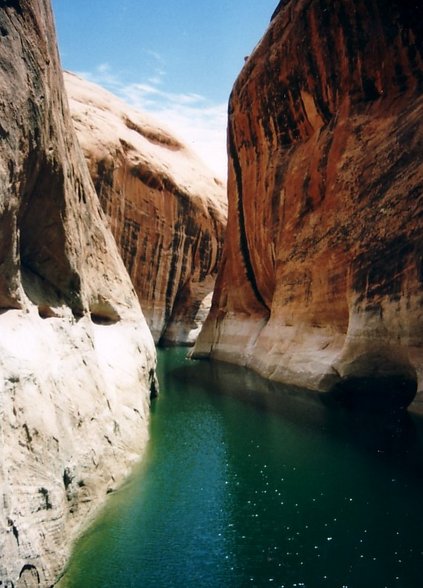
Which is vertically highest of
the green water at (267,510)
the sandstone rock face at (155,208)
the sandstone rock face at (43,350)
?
the sandstone rock face at (155,208)

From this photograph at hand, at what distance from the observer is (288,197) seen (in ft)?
63.5

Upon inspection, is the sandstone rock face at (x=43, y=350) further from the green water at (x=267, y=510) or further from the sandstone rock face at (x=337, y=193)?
the sandstone rock face at (x=337, y=193)

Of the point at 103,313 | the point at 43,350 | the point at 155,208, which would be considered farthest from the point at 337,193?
the point at 155,208

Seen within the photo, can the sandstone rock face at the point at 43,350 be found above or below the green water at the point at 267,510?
above

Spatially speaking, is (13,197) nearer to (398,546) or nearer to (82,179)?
(82,179)

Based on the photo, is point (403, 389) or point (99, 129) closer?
point (403, 389)

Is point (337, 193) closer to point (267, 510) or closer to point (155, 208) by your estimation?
point (267, 510)

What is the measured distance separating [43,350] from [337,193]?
1230cm

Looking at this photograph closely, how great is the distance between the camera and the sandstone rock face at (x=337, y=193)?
12.0m

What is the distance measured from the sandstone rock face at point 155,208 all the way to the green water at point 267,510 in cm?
2423

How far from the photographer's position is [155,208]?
117ft

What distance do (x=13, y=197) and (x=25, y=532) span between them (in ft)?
13.0

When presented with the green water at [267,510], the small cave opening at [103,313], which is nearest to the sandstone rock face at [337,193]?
the green water at [267,510]

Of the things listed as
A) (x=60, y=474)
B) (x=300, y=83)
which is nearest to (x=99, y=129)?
(x=300, y=83)
